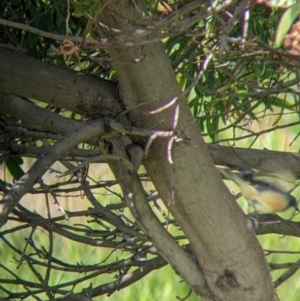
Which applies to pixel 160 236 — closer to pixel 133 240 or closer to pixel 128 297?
pixel 133 240

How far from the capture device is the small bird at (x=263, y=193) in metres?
1.76

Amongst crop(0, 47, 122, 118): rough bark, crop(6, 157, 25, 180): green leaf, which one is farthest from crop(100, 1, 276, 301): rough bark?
crop(6, 157, 25, 180): green leaf

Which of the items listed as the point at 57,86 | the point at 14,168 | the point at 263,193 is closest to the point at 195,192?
the point at 263,193

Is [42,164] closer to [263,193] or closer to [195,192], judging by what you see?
[195,192]

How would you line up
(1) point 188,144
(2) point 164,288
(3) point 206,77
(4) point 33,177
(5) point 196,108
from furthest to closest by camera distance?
(2) point 164,288 → (5) point 196,108 → (3) point 206,77 → (1) point 188,144 → (4) point 33,177

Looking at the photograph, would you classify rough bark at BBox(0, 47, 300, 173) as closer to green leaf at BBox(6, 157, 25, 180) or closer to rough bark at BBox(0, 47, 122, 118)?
rough bark at BBox(0, 47, 122, 118)

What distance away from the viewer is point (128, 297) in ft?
14.6

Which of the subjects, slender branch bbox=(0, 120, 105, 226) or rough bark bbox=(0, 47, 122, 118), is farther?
rough bark bbox=(0, 47, 122, 118)

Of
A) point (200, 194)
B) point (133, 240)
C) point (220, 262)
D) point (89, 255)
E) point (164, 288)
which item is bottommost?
point (220, 262)

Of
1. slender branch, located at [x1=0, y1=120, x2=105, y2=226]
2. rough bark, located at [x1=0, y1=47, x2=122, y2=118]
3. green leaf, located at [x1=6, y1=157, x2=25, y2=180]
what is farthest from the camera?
green leaf, located at [x1=6, y1=157, x2=25, y2=180]

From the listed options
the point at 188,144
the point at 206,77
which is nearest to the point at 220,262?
the point at 188,144

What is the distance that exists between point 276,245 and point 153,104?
9.71ft

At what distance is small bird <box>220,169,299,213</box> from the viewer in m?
1.76

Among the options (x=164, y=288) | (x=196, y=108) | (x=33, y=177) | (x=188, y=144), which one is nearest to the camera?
(x=33, y=177)
